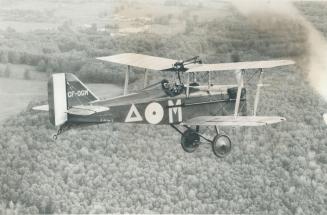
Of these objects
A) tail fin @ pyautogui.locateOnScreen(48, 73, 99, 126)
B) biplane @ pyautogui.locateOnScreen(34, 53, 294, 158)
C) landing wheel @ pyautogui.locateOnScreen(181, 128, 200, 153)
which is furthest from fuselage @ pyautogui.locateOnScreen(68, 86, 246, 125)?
landing wheel @ pyautogui.locateOnScreen(181, 128, 200, 153)

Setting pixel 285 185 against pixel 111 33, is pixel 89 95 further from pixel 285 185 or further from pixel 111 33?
pixel 285 185

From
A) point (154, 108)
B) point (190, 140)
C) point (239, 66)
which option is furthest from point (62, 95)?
point (239, 66)

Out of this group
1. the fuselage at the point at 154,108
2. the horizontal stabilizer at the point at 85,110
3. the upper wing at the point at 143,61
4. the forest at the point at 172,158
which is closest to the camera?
the horizontal stabilizer at the point at 85,110

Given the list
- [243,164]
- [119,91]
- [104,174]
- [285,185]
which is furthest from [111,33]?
[285,185]

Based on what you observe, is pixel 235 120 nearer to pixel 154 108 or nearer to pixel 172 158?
pixel 154 108

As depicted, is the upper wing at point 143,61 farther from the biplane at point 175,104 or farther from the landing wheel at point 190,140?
the landing wheel at point 190,140

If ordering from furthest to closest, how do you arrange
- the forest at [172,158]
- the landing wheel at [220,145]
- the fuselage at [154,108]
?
the forest at [172,158]
the landing wheel at [220,145]
the fuselage at [154,108]

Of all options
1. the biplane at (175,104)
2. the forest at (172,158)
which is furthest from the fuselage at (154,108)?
the forest at (172,158)
